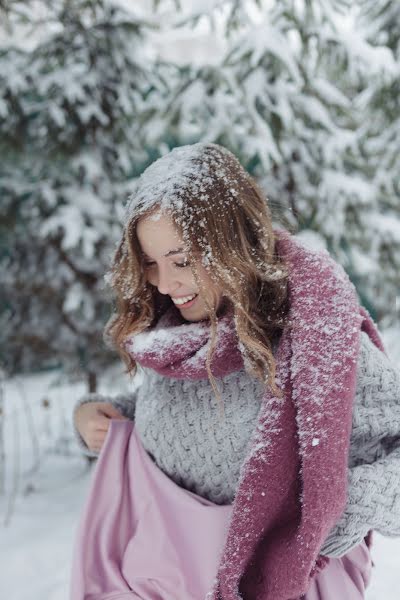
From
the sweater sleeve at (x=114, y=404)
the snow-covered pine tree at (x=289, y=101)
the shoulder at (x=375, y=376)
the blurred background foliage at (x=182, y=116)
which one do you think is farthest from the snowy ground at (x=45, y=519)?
the snow-covered pine tree at (x=289, y=101)

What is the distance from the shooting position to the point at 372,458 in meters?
1.19

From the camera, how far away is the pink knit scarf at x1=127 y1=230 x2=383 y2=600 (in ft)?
3.41

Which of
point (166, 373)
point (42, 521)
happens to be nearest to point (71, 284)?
point (42, 521)

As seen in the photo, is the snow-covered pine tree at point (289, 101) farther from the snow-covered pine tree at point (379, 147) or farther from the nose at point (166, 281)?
the nose at point (166, 281)

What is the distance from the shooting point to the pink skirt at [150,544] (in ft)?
4.05

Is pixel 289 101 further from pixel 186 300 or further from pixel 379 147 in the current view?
pixel 186 300

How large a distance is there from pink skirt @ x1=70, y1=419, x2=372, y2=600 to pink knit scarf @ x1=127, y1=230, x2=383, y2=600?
13 centimetres

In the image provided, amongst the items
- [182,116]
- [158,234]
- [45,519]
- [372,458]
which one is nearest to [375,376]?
[372,458]

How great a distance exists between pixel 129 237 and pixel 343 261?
258 centimetres

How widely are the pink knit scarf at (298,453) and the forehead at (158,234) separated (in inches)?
10.5

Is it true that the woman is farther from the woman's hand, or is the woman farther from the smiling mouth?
the woman's hand

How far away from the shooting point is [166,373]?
4.23 ft

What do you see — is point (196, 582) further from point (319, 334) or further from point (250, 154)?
point (250, 154)

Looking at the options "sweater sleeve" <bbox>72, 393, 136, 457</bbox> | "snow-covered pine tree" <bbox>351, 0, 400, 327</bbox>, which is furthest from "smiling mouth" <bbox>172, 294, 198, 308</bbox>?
"snow-covered pine tree" <bbox>351, 0, 400, 327</bbox>
